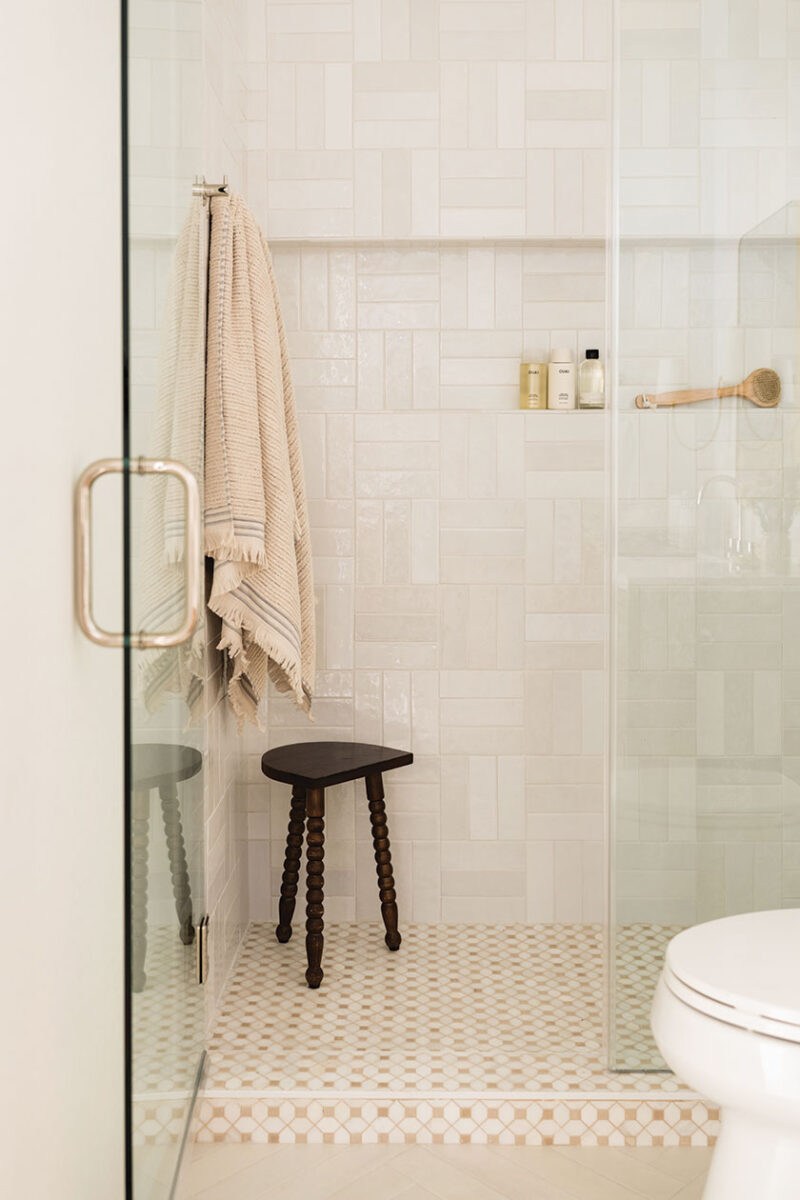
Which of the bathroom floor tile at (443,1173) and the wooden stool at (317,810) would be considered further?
the wooden stool at (317,810)

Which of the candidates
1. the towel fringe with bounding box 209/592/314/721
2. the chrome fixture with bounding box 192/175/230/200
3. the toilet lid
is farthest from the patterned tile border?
the chrome fixture with bounding box 192/175/230/200

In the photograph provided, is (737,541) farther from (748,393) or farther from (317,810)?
(317,810)

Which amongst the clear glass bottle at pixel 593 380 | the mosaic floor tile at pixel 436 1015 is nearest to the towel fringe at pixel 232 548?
the mosaic floor tile at pixel 436 1015

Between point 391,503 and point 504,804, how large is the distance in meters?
0.85

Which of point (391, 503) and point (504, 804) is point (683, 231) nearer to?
point (391, 503)

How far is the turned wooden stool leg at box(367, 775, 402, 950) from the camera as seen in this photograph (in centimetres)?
248

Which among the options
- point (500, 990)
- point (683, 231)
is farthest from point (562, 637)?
point (683, 231)

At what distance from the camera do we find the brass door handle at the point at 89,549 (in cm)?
108

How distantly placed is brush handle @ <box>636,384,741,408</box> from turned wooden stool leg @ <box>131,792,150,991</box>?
1160mm

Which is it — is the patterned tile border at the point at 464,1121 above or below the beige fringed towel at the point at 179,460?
below

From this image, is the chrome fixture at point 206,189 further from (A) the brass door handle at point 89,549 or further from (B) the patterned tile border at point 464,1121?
(B) the patterned tile border at point 464,1121

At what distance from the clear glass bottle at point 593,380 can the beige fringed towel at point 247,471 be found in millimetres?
850

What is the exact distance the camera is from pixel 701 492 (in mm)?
1900

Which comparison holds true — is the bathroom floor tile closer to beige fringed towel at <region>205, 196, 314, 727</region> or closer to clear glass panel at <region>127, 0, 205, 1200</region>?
clear glass panel at <region>127, 0, 205, 1200</region>
